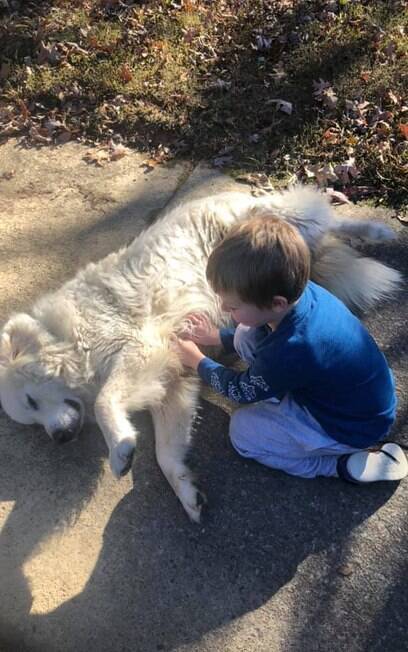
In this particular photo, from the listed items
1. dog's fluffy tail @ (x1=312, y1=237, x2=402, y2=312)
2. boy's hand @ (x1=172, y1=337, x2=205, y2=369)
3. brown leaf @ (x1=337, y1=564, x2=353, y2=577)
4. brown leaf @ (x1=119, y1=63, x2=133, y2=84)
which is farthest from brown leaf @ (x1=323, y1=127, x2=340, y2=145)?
brown leaf @ (x1=337, y1=564, x2=353, y2=577)

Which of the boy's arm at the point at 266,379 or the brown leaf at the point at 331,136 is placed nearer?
the boy's arm at the point at 266,379

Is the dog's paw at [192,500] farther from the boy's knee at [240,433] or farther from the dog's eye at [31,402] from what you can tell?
the dog's eye at [31,402]

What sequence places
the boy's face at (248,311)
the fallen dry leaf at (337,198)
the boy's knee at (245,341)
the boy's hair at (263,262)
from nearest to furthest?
the boy's hair at (263,262), the boy's face at (248,311), the boy's knee at (245,341), the fallen dry leaf at (337,198)

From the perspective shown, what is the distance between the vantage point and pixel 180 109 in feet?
19.1

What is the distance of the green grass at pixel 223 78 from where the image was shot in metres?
5.31

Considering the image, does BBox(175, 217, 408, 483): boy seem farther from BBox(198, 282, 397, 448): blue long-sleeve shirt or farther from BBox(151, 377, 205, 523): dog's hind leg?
BBox(151, 377, 205, 523): dog's hind leg

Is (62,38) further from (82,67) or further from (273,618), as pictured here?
(273,618)

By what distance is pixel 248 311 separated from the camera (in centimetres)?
272

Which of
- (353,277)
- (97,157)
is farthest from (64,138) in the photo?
(353,277)

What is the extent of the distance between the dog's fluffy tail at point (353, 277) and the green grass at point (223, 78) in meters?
0.98

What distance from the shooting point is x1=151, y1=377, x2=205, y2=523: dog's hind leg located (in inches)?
129

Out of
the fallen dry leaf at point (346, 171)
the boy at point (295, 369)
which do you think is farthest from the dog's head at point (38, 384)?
the fallen dry leaf at point (346, 171)

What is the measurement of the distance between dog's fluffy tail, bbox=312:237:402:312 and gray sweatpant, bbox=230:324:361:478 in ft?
3.36

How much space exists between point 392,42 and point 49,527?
5696 mm
